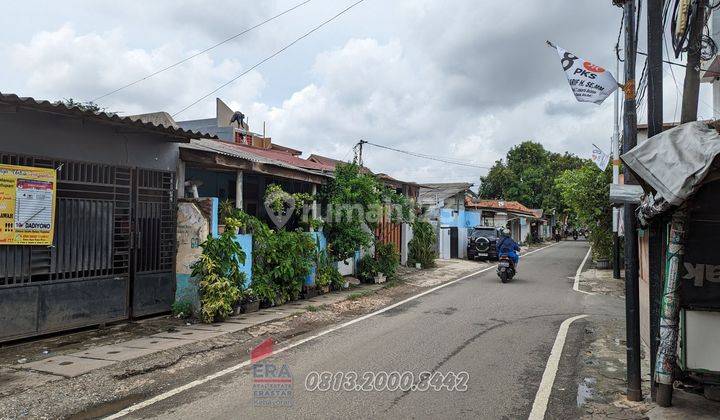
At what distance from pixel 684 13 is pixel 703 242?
5.85 meters

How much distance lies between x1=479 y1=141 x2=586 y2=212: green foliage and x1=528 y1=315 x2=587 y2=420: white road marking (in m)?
48.7

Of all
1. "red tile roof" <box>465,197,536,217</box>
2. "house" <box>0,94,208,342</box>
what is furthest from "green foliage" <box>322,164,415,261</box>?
"red tile roof" <box>465,197,536,217</box>

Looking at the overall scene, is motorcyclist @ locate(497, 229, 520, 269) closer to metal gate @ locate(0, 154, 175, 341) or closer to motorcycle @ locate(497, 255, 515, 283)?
motorcycle @ locate(497, 255, 515, 283)

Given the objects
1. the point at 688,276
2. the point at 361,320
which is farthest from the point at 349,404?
the point at 361,320

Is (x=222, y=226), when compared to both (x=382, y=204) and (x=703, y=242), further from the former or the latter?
(x=703, y=242)

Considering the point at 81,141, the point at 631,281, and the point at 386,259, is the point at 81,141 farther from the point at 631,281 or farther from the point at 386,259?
the point at 386,259

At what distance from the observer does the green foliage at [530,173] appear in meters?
55.4

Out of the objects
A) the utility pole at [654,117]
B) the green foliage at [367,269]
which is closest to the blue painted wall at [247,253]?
the green foliage at [367,269]

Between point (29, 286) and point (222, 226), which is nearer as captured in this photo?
point (29, 286)

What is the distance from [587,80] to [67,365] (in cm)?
930

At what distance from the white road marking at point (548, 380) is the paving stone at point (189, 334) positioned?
534 centimetres

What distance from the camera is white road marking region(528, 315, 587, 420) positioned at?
495 centimetres

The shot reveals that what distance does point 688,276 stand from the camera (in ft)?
16.4

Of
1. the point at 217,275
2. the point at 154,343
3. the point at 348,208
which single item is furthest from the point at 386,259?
the point at 154,343
